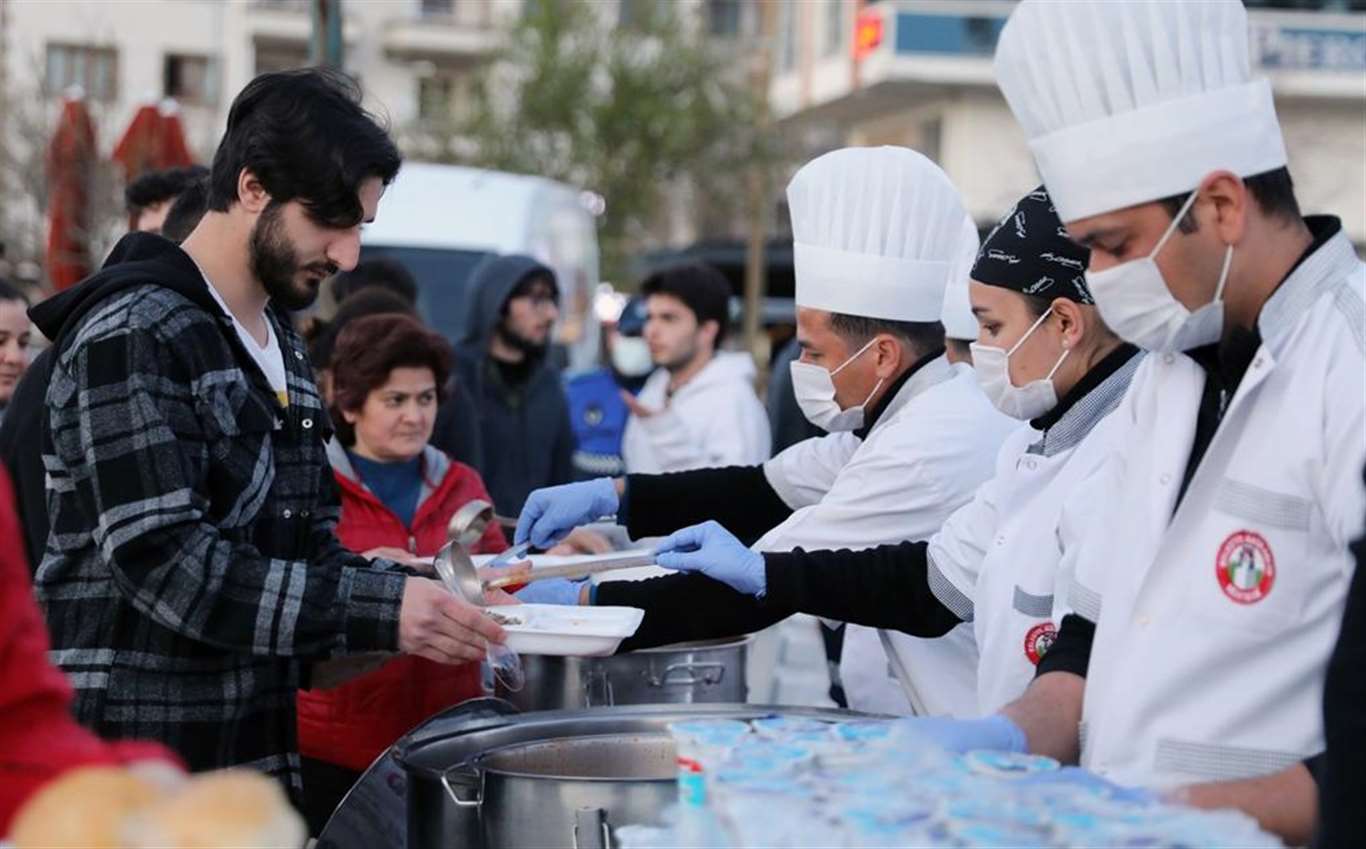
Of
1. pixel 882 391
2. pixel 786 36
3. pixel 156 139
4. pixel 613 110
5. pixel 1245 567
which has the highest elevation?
pixel 786 36

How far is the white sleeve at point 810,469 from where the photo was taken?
4.63 m

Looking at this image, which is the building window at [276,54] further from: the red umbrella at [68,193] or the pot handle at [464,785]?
the pot handle at [464,785]

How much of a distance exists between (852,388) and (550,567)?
82 centimetres

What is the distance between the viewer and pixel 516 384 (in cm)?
748

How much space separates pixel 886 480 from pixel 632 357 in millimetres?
6754

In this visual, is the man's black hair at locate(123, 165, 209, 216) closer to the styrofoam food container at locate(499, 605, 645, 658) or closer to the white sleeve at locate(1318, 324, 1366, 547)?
the styrofoam food container at locate(499, 605, 645, 658)

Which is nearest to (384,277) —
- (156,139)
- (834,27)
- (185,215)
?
(185,215)

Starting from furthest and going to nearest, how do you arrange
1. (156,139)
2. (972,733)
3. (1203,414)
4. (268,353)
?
1. (156,139)
2. (268,353)
3. (1203,414)
4. (972,733)

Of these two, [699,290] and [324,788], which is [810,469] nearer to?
[324,788]

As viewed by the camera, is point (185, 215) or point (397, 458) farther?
point (397, 458)

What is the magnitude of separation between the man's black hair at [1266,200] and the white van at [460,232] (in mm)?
7646

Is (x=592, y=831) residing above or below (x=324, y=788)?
above

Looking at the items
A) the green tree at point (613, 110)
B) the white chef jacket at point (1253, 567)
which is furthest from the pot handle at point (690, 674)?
the green tree at point (613, 110)

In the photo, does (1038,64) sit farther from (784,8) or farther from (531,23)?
(784,8)
